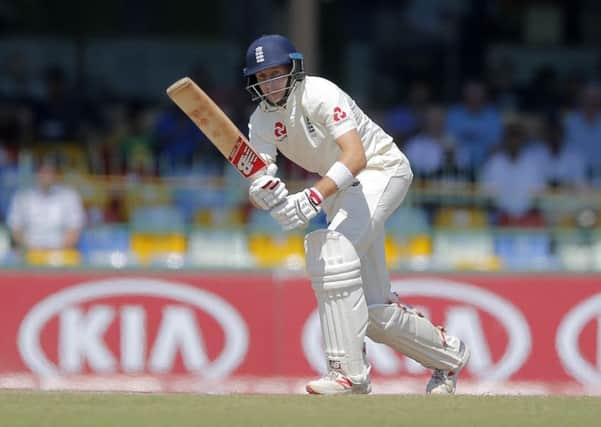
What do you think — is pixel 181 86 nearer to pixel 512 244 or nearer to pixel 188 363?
pixel 188 363

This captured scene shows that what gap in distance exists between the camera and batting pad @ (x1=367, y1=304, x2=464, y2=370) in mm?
6141

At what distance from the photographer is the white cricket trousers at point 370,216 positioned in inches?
234

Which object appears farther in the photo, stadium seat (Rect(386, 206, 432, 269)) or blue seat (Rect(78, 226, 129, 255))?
blue seat (Rect(78, 226, 129, 255))

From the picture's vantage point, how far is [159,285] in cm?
923

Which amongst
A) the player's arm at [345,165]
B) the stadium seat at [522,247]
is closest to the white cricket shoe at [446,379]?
the player's arm at [345,165]

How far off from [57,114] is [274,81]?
21.4ft

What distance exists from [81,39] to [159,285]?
4.74 meters

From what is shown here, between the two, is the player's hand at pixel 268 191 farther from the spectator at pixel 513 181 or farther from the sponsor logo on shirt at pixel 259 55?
the spectator at pixel 513 181

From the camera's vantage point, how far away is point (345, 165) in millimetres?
5707

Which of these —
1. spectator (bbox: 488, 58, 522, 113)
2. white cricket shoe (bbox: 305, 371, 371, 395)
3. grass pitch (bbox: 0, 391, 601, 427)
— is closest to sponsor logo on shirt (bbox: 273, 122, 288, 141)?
white cricket shoe (bbox: 305, 371, 371, 395)

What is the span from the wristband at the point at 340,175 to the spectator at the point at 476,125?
5546 millimetres

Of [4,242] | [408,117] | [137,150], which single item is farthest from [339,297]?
[408,117]

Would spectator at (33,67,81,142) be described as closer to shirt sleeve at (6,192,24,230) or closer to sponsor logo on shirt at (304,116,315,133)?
shirt sleeve at (6,192,24,230)

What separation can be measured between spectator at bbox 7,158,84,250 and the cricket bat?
457 cm
